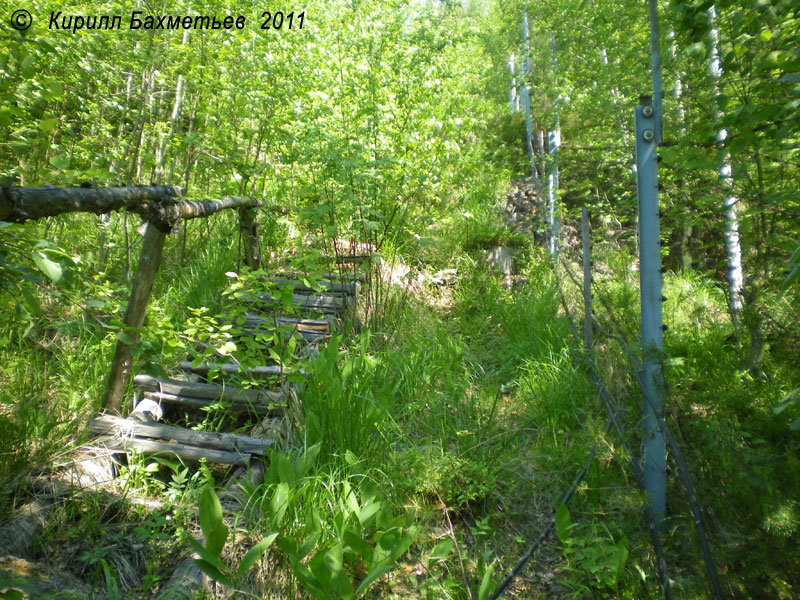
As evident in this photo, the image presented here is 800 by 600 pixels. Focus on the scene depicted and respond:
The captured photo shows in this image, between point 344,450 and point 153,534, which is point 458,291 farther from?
point 153,534

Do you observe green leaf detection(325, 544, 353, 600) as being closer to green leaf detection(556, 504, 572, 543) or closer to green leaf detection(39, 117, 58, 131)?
green leaf detection(556, 504, 572, 543)

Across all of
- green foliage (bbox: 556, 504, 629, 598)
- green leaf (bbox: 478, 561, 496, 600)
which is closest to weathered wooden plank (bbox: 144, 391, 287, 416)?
green leaf (bbox: 478, 561, 496, 600)

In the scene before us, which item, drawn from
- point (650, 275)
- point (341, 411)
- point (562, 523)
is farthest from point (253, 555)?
point (650, 275)

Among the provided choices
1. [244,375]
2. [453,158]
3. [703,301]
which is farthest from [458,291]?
[244,375]

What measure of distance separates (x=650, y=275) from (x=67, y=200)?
2.73 m

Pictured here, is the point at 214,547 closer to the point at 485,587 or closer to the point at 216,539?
the point at 216,539

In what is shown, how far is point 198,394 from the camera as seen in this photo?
3.64 m

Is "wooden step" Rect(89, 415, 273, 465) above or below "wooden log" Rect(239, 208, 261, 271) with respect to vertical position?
below

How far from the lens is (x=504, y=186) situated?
30.6 feet

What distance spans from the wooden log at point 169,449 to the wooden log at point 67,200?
1.40 meters

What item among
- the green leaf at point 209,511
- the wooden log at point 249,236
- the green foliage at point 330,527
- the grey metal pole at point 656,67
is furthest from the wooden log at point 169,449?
the grey metal pole at point 656,67

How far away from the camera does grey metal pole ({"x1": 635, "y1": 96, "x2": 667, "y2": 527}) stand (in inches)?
98.2

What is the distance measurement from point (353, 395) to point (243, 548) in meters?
1.03

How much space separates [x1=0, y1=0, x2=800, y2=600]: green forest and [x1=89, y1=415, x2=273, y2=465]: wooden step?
0.7 inches
